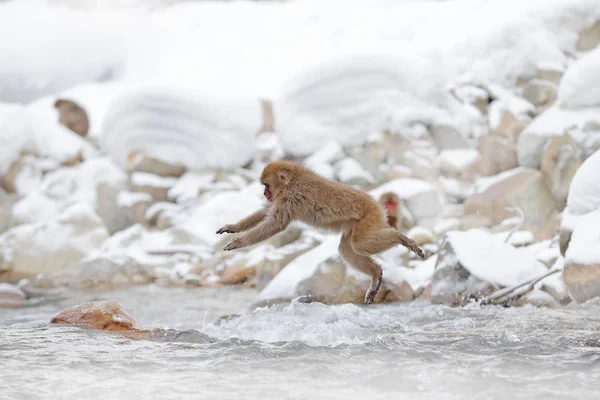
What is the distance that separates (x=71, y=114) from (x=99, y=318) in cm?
1289

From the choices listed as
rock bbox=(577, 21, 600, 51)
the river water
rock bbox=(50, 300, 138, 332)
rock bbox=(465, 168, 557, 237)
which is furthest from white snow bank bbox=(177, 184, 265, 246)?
rock bbox=(577, 21, 600, 51)

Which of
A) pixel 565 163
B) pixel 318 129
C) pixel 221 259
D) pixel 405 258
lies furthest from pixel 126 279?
pixel 565 163

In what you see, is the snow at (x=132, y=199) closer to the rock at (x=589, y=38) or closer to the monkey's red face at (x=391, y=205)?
the monkey's red face at (x=391, y=205)

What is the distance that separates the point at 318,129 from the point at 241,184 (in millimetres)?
1857

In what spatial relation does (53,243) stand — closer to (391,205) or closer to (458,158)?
(391,205)

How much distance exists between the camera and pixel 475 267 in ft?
17.9

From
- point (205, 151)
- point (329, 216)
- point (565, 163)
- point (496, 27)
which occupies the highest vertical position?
point (496, 27)

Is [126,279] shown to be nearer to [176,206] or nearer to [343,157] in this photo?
[176,206]

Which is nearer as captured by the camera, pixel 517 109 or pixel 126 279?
pixel 126 279

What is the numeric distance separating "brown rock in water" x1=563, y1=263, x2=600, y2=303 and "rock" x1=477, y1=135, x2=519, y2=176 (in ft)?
19.0

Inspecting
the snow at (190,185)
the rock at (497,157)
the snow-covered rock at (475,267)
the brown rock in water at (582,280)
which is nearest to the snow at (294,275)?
the snow-covered rock at (475,267)

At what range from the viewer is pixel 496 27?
43.1ft

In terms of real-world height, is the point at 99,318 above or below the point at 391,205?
below

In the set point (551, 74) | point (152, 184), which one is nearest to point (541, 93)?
point (551, 74)
